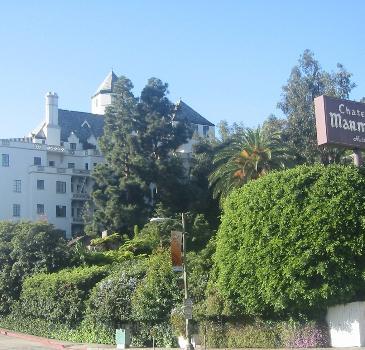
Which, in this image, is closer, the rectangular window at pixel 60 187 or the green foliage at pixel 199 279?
the green foliage at pixel 199 279

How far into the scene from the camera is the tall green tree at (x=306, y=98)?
201 ft

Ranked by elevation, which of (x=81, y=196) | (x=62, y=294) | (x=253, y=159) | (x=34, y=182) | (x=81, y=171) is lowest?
(x=62, y=294)

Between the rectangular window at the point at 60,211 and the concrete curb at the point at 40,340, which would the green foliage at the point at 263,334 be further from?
the rectangular window at the point at 60,211

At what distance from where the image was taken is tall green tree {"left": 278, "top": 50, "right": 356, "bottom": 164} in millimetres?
61188

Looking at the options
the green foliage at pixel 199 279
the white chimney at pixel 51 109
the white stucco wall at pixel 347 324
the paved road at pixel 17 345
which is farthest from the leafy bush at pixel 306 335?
the white chimney at pixel 51 109

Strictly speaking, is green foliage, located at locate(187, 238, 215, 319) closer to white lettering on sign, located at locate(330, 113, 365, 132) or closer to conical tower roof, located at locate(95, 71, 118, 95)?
white lettering on sign, located at locate(330, 113, 365, 132)

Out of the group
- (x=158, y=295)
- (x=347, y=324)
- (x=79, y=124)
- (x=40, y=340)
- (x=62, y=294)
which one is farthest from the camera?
(x=79, y=124)

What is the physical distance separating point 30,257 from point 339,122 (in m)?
28.6

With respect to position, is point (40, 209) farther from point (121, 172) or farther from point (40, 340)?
point (40, 340)

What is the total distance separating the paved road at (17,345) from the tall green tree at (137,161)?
76.9 feet

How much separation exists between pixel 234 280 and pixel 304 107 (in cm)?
3238

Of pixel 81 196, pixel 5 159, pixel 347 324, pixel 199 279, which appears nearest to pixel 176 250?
pixel 199 279

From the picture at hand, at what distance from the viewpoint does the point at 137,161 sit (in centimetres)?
6800

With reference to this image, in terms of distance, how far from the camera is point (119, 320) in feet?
131
